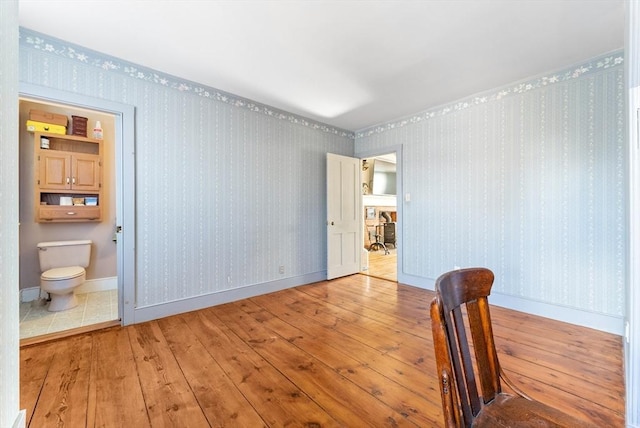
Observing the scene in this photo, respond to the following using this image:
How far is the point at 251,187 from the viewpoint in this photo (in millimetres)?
3432

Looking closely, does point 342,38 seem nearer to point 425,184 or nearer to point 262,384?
point 425,184

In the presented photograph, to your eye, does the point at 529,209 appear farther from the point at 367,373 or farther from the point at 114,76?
the point at 114,76

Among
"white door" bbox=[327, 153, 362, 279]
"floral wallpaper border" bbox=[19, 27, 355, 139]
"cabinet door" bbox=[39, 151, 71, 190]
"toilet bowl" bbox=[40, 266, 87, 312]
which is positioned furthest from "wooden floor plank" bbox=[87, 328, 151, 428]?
"white door" bbox=[327, 153, 362, 279]

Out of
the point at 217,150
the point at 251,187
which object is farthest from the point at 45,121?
the point at 251,187

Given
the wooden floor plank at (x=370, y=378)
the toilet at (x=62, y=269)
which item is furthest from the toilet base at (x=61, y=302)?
the wooden floor plank at (x=370, y=378)

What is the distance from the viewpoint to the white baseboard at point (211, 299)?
268cm

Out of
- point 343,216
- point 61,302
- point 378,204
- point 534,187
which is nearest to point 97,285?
point 61,302

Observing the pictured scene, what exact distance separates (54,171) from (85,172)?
0.30 meters

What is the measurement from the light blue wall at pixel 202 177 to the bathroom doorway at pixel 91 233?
0.31ft

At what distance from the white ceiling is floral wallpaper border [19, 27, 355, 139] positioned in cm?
8

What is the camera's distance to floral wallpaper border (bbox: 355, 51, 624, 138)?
240 centimetres

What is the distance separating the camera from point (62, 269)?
3.08m

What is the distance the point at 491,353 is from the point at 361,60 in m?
2.53

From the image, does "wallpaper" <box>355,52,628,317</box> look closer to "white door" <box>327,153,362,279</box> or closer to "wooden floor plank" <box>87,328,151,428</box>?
"white door" <box>327,153,362,279</box>
